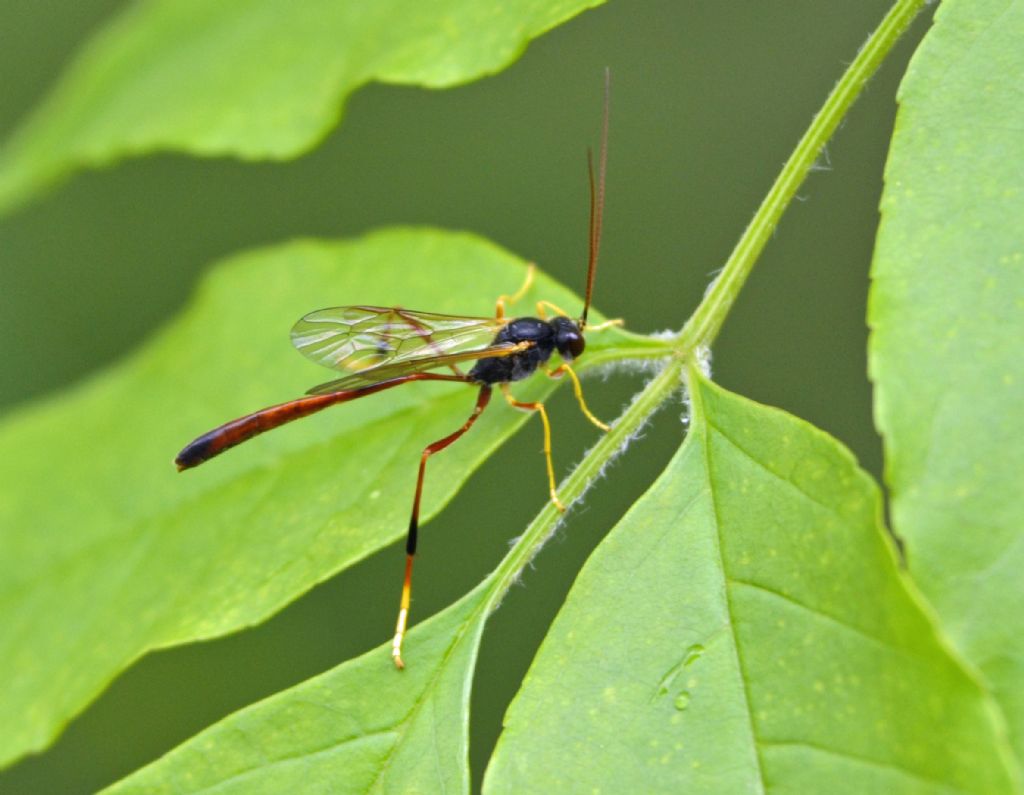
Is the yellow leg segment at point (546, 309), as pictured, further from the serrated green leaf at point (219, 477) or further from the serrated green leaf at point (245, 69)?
the serrated green leaf at point (245, 69)

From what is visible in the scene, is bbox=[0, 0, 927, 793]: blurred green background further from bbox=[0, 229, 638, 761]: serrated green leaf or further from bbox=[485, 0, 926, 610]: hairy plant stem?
bbox=[485, 0, 926, 610]: hairy plant stem

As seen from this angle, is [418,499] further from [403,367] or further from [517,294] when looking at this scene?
[517,294]

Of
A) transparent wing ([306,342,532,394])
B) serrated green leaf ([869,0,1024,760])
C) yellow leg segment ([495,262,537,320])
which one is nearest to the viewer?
serrated green leaf ([869,0,1024,760])

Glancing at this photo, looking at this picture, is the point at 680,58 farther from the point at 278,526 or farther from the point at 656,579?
the point at 656,579

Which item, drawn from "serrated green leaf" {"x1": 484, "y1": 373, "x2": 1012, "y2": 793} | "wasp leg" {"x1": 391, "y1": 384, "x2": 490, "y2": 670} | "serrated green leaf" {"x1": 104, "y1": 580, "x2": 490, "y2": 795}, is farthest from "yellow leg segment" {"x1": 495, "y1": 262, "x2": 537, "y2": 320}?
"serrated green leaf" {"x1": 104, "y1": 580, "x2": 490, "y2": 795}

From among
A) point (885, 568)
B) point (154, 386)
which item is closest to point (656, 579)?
point (885, 568)

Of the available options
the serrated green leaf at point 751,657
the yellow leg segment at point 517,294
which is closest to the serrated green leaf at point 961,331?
the serrated green leaf at point 751,657

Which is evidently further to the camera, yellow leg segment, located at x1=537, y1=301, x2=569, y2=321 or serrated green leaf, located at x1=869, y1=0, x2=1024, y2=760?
yellow leg segment, located at x1=537, y1=301, x2=569, y2=321
